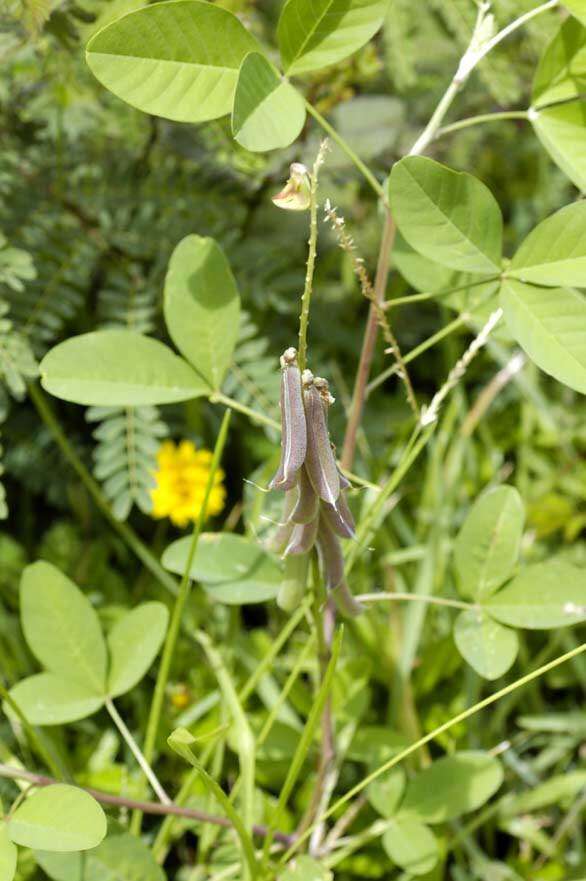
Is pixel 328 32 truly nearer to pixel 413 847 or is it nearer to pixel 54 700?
pixel 54 700

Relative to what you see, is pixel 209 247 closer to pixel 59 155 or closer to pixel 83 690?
pixel 83 690

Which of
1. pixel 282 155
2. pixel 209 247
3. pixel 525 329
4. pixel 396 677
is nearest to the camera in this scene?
pixel 525 329

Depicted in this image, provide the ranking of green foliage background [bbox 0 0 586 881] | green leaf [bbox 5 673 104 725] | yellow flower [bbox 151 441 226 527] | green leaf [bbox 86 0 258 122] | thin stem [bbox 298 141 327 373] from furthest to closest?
yellow flower [bbox 151 441 226 527]
green foliage background [bbox 0 0 586 881]
green leaf [bbox 5 673 104 725]
green leaf [bbox 86 0 258 122]
thin stem [bbox 298 141 327 373]

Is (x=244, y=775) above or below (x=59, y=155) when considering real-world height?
below

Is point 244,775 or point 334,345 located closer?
point 244,775

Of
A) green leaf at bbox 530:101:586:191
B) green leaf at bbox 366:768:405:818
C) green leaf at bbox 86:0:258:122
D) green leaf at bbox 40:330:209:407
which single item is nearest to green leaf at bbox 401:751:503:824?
green leaf at bbox 366:768:405:818

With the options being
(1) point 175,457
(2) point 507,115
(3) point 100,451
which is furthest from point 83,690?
(2) point 507,115

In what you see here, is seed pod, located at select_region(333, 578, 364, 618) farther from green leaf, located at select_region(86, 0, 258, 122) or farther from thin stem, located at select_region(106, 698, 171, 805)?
green leaf, located at select_region(86, 0, 258, 122)
